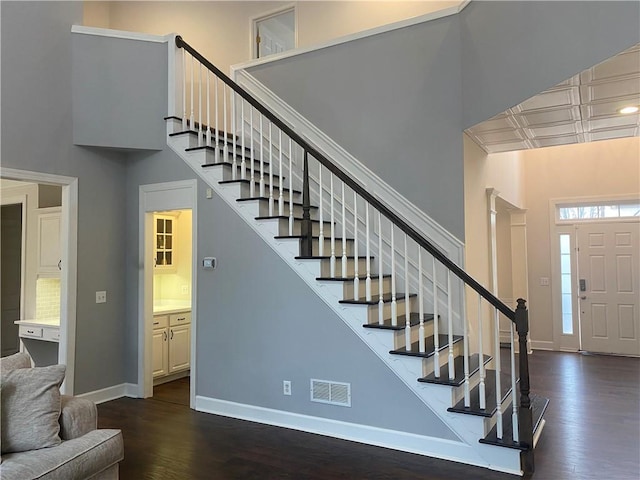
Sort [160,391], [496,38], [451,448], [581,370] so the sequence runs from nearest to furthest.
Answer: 1. [451,448]
2. [496,38]
3. [160,391]
4. [581,370]

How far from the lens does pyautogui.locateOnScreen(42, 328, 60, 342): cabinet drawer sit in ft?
15.2

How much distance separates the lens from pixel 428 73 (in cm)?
439

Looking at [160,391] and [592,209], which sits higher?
[592,209]

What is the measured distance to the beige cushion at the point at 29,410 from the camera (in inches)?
91.7

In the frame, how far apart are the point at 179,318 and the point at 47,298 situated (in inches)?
60.5

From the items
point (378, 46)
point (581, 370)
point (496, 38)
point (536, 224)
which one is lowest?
point (581, 370)

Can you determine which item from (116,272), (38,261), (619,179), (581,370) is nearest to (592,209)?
(619,179)

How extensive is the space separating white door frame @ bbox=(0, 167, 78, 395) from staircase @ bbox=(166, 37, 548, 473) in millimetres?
1102

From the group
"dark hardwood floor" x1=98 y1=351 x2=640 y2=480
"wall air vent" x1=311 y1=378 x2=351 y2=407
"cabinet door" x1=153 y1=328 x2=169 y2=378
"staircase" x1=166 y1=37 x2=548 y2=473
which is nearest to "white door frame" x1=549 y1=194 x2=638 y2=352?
"dark hardwood floor" x1=98 y1=351 x2=640 y2=480

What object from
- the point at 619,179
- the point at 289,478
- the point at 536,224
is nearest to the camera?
the point at 289,478

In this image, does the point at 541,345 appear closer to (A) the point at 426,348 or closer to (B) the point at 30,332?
(A) the point at 426,348

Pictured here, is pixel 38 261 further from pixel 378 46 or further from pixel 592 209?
pixel 592 209

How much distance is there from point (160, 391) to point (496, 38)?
478 centimetres

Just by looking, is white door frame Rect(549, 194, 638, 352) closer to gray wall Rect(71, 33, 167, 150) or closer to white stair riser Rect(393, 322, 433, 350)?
white stair riser Rect(393, 322, 433, 350)
